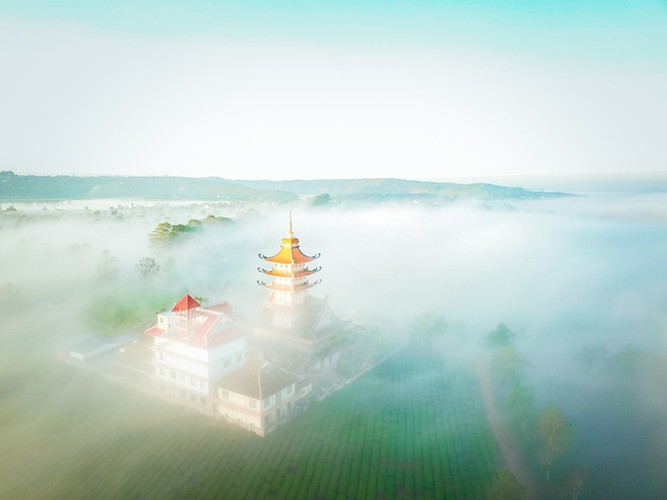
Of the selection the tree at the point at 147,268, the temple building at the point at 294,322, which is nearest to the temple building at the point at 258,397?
the temple building at the point at 294,322

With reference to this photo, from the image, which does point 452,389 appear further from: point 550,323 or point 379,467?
point 550,323

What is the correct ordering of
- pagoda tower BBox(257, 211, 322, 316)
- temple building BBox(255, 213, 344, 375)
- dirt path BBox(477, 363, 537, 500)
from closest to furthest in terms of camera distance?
dirt path BBox(477, 363, 537, 500), temple building BBox(255, 213, 344, 375), pagoda tower BBox(257, 211, 322, 316)

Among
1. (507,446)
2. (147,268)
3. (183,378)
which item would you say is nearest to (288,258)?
(183,378)

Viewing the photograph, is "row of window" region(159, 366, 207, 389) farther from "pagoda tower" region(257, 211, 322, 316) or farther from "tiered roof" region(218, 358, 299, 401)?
"pagoda tower" region(257, 211, 322, 316)

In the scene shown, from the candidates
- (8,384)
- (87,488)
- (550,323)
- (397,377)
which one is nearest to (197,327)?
(87,488)

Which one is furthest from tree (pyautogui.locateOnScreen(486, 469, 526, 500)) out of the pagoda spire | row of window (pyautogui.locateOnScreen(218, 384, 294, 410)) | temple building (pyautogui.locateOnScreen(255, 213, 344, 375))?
the pagoda spire

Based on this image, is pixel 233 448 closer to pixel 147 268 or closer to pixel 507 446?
pixel 507 446
